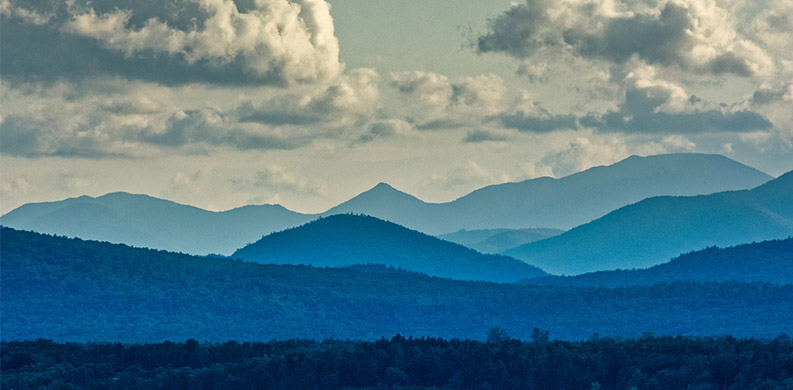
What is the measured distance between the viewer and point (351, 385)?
160 metres

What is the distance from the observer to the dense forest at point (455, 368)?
482 feet

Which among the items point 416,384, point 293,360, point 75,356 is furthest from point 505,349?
point 75,356

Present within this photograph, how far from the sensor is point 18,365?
579ft

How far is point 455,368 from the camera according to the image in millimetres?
162750

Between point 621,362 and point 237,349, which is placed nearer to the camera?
point 621,362

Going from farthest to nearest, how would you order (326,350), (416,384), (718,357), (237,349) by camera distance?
1. (237,349)
2. (326,350)
3. (416,384)
4. (718,357)

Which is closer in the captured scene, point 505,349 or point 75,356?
point 505,349

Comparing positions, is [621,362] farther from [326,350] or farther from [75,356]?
[75,356]

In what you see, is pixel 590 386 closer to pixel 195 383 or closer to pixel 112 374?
pixel 195 383

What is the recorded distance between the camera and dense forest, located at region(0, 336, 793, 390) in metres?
147

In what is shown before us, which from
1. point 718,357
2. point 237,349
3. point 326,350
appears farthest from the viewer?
point 237,349

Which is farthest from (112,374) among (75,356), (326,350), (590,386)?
(590,386)

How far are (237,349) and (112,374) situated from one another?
19920 millimetres

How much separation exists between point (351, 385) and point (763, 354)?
4637cm
